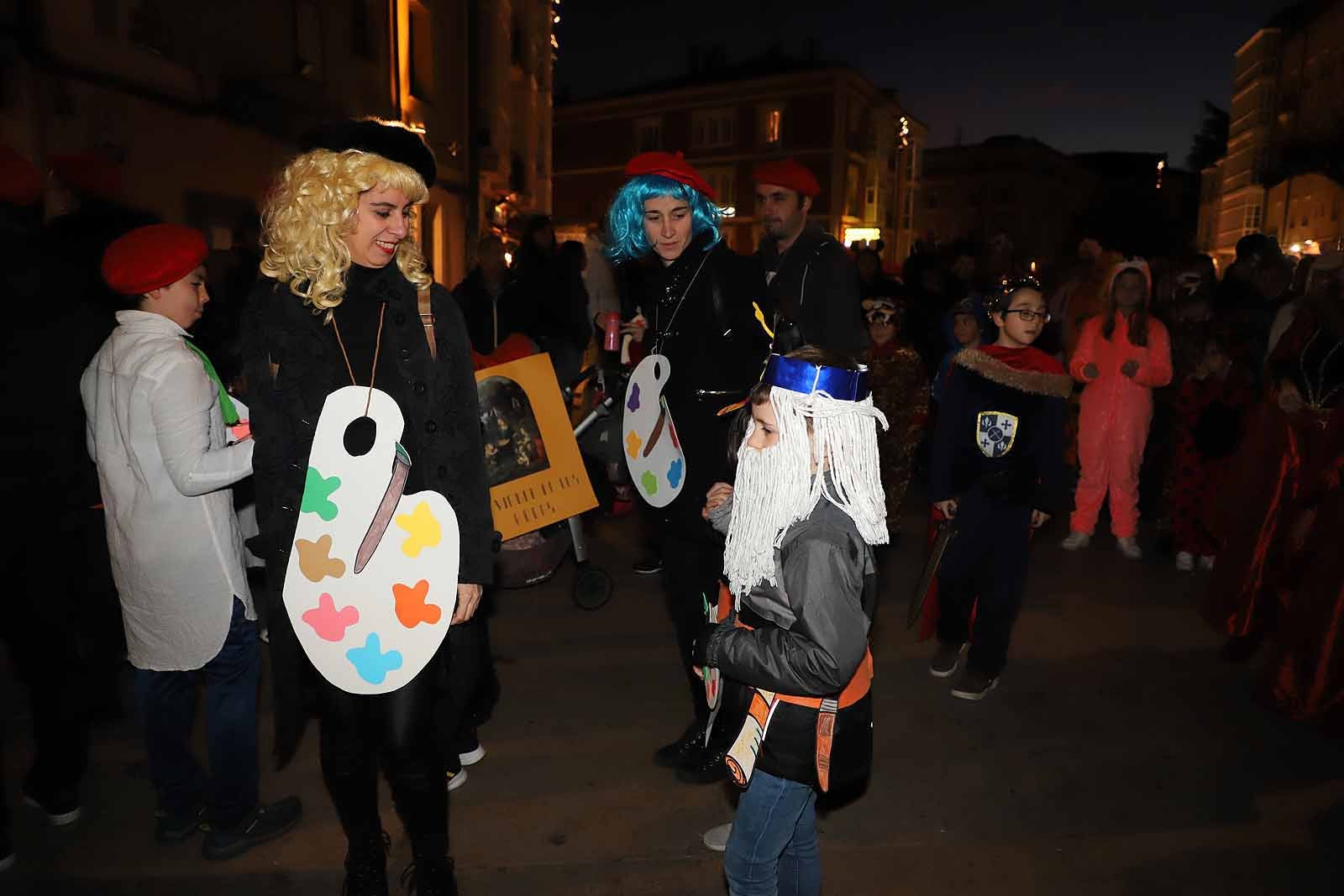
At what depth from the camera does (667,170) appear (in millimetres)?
3090

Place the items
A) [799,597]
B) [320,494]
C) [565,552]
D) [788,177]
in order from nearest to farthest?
1. [799,597]
2. [320,494]
3. [788,177]
4. [565,552]

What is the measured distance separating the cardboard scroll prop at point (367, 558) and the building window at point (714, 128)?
37.0m

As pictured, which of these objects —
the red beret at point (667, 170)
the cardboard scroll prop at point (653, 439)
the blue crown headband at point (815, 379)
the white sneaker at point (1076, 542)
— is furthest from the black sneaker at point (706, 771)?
the white sneaker at point (1076, 542)

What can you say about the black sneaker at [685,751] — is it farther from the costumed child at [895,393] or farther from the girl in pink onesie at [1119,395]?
the girl in pink onesie at [1119,395]

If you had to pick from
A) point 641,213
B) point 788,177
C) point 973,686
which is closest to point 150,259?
point 641,213

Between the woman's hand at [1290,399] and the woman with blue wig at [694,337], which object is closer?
the woman with blue wig at [694,337]

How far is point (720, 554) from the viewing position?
10.3 feet

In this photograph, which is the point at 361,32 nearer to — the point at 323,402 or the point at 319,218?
the point at 319,218

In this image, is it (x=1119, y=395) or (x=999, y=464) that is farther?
(x=1119, y=395)

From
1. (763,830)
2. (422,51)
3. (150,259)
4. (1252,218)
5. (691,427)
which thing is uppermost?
(1252,218)

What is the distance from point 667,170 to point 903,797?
242 cm

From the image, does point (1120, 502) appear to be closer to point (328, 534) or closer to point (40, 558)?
point (328, 534)

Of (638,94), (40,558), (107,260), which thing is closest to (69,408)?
(40,558)

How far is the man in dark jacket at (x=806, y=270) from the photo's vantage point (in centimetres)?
375
